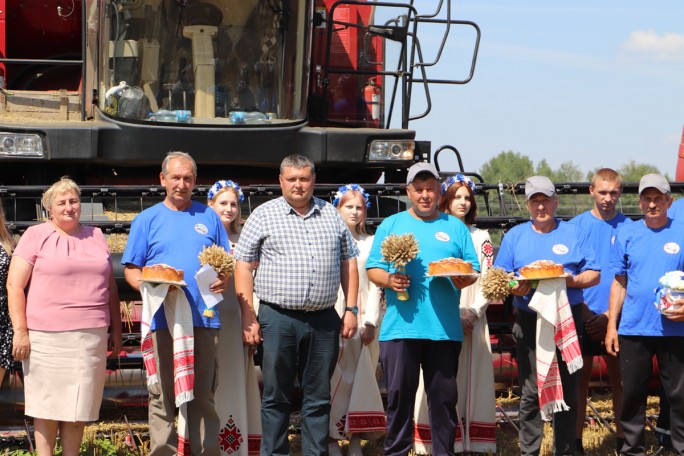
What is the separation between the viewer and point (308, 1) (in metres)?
9.25

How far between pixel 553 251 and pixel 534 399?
Result: 84cm

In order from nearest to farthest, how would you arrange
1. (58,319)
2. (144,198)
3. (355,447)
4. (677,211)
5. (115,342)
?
(58,319)
(115,342)
(355,447)
(677,211)
(144,198)

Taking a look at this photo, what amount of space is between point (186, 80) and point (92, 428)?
2.98 meters

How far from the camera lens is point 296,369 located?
19.9 feet

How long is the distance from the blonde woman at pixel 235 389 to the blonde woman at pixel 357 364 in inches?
19.3

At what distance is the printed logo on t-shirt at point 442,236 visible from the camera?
20.5ft

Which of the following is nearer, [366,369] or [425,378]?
[425,378]

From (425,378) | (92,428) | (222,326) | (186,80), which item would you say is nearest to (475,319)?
(425,378)

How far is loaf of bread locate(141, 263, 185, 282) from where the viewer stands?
5793mm

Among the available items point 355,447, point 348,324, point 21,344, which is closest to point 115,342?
point 21,344

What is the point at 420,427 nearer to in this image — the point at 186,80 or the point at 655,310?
the point at 655,310

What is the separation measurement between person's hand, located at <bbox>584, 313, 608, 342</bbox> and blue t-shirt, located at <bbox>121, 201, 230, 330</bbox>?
2367 mm

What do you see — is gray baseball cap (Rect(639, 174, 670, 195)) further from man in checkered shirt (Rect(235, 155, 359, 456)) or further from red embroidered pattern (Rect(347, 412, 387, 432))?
red embroidered pattern (Rect(347, 412, 387, 432))

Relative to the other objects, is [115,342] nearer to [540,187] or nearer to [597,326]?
[540,187]
